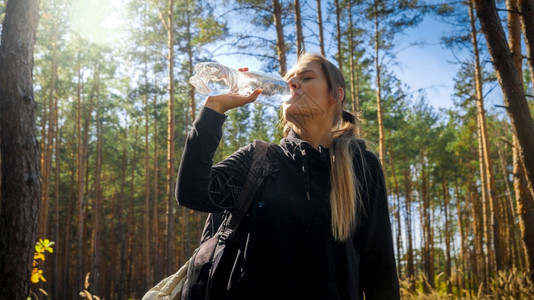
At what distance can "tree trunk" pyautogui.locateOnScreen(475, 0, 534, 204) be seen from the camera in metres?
5.15

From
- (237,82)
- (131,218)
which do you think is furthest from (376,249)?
(131,218)

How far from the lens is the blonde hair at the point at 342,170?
185 centimetres

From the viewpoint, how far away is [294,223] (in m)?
1.81

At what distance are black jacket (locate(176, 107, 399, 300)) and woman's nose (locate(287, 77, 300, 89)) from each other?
0.28m

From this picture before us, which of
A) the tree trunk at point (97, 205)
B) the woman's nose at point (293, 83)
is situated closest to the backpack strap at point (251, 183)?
the woman's nose at point (293, 83)

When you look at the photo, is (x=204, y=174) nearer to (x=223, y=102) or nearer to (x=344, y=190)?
(x=223, y=102)

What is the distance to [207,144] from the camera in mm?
1740

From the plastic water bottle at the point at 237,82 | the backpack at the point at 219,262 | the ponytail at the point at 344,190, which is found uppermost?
the plastic water bottle at the point at 237,82

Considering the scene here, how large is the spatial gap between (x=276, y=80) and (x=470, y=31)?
14486 mm

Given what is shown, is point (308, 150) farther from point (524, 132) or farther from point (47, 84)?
point (47, 84)

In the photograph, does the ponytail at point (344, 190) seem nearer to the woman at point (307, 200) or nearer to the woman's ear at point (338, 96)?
the woman at point (307, 200)

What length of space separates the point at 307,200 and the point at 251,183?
0.26m

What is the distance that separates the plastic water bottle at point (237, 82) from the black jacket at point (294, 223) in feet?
1.64

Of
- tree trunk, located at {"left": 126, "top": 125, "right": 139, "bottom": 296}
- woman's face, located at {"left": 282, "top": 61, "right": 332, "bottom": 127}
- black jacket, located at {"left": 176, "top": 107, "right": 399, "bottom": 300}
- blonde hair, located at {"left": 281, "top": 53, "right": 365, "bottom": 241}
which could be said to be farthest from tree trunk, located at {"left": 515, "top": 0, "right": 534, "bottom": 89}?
tree trunk, located at {"left": 126, "top": 125, "right": 139, "bottom": 296}
